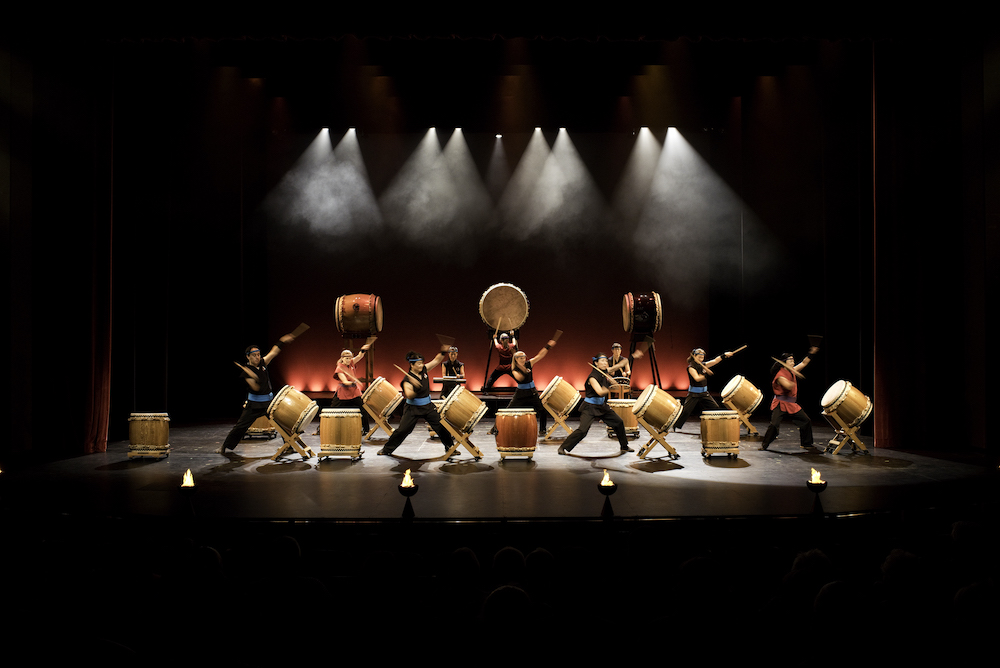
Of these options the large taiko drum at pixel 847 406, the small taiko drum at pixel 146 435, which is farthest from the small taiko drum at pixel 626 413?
the small taiko drum at pixel 146 435

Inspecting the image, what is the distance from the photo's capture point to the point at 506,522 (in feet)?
11.8

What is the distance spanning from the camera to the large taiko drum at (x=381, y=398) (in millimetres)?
7402

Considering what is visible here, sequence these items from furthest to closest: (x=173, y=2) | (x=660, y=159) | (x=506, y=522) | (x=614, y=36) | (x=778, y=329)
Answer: (x=660, y=159), (x=778, y=329), (x=614, y=36), (x=173, y=2), (x=506, y=522)

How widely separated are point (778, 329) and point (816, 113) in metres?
3.06

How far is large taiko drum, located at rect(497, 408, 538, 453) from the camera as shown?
A: 6.25m

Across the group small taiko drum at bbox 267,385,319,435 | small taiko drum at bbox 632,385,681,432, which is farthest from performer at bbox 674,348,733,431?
small taiko drum at bbox 267,385,319,435

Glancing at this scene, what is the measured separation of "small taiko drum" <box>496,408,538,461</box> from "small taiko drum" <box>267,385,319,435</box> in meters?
1.92

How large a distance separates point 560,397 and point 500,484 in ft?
6.98

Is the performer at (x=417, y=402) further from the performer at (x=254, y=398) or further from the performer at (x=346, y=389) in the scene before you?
the performer at (x=254, y=398)

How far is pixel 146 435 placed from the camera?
6465 millimetres

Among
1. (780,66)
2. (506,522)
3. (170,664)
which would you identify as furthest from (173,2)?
(780,66)

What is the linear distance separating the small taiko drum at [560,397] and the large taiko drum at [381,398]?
5.50ft

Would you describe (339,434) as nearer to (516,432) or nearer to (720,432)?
(516,432)

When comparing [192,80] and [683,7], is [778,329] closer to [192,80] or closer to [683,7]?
[683,7]
